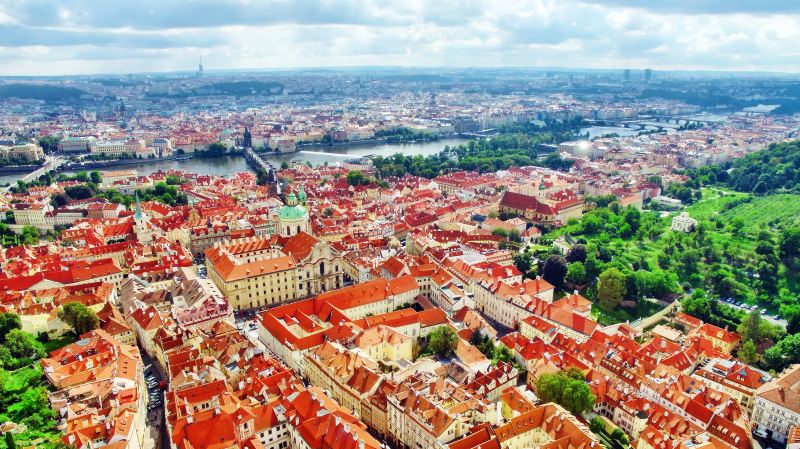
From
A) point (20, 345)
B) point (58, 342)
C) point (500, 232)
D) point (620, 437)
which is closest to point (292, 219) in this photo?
point (58, 342)

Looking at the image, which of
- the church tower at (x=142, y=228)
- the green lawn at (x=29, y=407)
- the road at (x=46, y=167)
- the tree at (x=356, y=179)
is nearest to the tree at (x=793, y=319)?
the green lawn at (x=29, y=407)

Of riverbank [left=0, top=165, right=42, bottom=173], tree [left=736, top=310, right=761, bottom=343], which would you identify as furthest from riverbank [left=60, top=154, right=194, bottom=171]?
tree [left=736, top=310, right=761, bottom=343]

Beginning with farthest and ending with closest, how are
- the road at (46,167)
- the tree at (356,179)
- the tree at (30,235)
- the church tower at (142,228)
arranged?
the road at (46,167) < the tree at (356,179) < the tree at (30,235) < the church tower at (142,228)

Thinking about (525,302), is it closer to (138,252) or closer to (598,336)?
(598,336)

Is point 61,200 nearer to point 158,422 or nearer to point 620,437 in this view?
point 158,422

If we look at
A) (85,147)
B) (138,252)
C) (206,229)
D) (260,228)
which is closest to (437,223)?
(260,228)

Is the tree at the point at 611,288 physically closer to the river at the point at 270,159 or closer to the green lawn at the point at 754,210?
the green lawn at the point at 754,210
